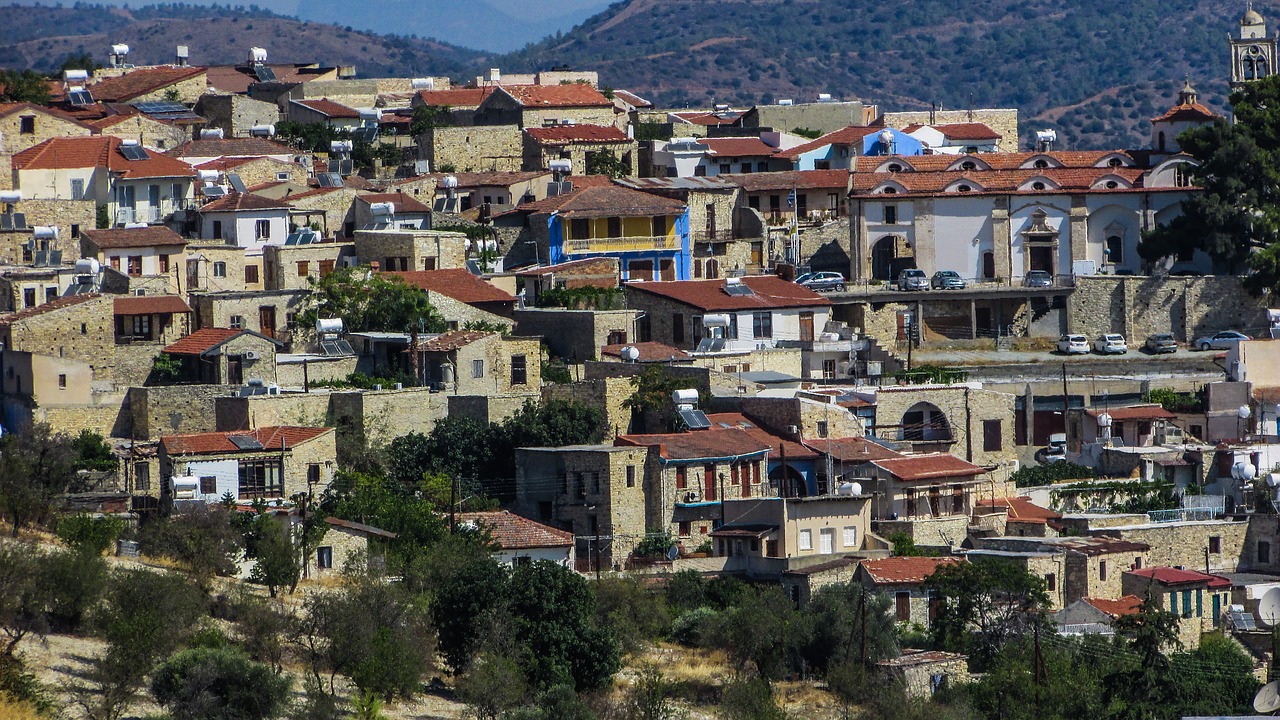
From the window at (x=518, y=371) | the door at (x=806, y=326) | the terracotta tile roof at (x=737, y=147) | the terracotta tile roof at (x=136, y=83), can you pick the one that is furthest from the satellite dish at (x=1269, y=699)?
the terracotta tile roof at (x=136, y=83)

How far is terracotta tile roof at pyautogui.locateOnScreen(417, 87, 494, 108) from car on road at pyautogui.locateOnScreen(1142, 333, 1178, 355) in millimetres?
26634

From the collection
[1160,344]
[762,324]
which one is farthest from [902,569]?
[1160,344]

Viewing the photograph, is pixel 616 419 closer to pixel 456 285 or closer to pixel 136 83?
pixel 456 285

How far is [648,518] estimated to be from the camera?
50125 millimetres

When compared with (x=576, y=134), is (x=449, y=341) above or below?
below

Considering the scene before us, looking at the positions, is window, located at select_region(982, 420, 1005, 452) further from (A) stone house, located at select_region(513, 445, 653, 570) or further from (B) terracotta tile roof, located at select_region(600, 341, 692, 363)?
(A) stone house, located at select_region(513, 445, 653, 570)

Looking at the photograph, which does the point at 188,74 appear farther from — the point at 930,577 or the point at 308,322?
the point at 930,577

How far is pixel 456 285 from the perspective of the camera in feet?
196

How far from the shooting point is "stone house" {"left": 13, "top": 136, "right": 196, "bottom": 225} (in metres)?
66.2

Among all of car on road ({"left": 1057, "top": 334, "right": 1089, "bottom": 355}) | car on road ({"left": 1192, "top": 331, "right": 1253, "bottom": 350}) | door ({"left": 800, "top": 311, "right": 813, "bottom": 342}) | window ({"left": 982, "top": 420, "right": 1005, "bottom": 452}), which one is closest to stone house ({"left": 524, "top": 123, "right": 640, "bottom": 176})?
door ({"left": 800, "top": 311, "right": 813, "bottom": 342})

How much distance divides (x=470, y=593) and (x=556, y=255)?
23.2 m

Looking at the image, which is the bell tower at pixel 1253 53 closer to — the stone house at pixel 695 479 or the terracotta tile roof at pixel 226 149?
the terracotta tile roof at pixel 226 149

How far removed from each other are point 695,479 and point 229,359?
10542 millimetres

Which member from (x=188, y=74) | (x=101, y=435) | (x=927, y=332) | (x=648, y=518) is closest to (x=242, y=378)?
(x=101, y=435)
